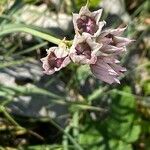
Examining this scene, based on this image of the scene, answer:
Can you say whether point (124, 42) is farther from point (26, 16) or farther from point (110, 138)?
point (26, 16)

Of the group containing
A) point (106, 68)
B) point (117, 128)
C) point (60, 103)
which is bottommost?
point (117, 128)

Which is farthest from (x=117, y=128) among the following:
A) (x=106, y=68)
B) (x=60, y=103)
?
(x=106, y=68)

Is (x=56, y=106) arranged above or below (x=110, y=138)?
above

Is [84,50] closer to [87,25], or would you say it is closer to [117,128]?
[87,25]

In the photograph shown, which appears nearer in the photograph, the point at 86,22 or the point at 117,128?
the point at 86,22

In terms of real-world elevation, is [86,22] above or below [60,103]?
above

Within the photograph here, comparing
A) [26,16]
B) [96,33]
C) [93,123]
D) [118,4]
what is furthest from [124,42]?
[118,4]
